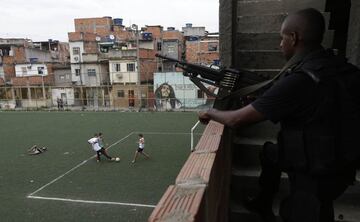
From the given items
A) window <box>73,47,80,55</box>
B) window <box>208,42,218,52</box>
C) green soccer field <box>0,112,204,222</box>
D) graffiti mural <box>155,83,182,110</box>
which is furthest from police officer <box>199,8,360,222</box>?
window <box>73,47,80,55</box>

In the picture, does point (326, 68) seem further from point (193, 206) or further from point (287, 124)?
point (193, 206)

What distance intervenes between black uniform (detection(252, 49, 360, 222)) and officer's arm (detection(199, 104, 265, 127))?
3cm

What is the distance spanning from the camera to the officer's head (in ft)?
5.59

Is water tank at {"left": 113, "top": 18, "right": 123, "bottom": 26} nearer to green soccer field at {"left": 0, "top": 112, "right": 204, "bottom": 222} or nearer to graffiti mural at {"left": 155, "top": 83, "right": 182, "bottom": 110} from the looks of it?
graffiti mural at {"left": 155, "top": 83, "right": 182, "bottom": 110}

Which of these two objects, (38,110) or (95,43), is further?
(95,43)

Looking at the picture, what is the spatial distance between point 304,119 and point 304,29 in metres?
0.44

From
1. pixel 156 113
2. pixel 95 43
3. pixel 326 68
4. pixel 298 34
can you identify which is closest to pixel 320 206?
pixel 326 68

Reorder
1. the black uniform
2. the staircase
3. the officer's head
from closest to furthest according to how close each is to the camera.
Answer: the black uniform < the officer's head < the staircase

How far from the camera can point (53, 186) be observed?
11.0 meters

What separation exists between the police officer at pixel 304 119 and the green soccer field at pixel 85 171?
7.00m

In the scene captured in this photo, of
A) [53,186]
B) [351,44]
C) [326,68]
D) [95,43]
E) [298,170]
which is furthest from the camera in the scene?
[95,43]

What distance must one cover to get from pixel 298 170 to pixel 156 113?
26117 mm

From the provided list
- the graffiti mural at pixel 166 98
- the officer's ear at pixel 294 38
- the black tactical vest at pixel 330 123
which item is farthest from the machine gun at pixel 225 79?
the graffiti mural at pixel 166 98

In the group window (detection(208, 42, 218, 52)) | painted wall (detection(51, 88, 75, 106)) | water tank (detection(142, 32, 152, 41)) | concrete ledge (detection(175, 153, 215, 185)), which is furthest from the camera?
water tank (detection(142, 32, 152, 41))
